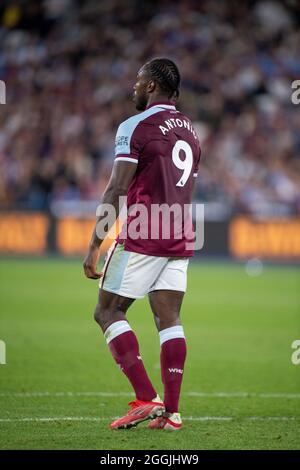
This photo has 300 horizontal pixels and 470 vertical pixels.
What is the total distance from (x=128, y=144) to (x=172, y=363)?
145 centimetres

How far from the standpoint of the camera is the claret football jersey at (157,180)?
5.71m

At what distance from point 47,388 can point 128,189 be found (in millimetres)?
2456

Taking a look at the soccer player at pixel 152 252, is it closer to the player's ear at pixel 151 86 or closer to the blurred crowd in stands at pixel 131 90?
the player's ear at pixel 151 86

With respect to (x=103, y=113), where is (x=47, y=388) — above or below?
below

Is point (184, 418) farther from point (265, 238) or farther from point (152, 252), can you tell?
point (265, 238)

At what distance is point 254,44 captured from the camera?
24.2 metres

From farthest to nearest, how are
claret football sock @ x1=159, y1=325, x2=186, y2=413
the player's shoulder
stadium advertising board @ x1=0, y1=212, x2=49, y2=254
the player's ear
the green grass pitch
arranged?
stadium advertising board @ x1=0, y1=212, x2=49, y2=254
the player's ear
claret football sock @ x1=159, y1=325, x2=186, y2=413
the player's shoulder
the green grass pitch

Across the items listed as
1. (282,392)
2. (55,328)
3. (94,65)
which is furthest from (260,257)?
(282,392)

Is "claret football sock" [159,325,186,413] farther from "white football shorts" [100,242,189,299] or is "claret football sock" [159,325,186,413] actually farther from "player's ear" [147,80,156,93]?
"player's ear" [147,80,156,93]

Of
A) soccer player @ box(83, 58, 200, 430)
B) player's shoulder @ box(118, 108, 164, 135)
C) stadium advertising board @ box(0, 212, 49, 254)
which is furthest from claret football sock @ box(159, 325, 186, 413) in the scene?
stadium advertising board @ box(0, 212, 49, 254)

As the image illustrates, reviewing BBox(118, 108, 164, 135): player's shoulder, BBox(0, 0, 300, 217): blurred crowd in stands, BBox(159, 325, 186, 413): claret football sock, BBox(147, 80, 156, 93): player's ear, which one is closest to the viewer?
BBox(118, 108, 164, 135): player's shoulder

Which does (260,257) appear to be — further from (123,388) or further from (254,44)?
(123,388)

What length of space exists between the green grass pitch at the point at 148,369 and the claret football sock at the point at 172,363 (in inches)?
8.5

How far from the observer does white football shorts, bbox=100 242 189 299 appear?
576 cm
